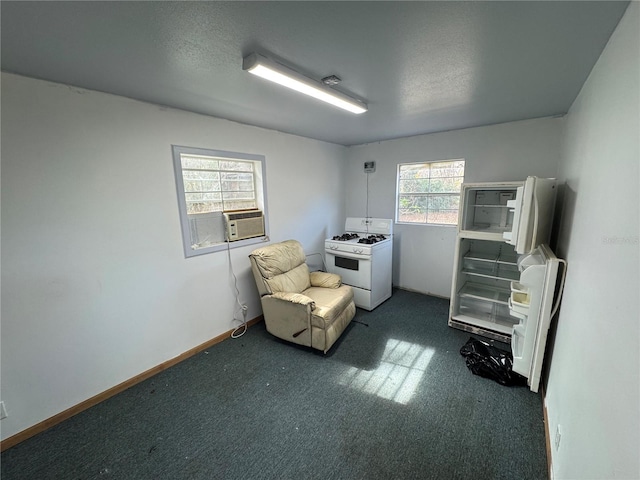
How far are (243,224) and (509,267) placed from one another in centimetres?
320

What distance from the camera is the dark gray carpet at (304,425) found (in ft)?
4.96

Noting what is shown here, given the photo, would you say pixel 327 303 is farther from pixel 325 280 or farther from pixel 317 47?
pixel 317 47

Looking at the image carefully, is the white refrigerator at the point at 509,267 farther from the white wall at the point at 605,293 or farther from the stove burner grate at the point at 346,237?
the stove burner grate at the point at 346,237

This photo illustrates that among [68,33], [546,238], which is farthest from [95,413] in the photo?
[546,238]

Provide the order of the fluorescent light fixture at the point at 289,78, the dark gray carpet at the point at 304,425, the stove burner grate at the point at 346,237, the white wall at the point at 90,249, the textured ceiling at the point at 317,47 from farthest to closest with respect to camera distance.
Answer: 1. the stove burner grate at the point at 346,237
2. the white wall at the point at 90,249
3. the dark gray carpet at the point at 304,425
4. the fluorescent light fixture at the point at 289,78
5. the textured ceiling at the point at 317,47

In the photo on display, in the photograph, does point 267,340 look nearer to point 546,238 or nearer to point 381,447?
point 381,447

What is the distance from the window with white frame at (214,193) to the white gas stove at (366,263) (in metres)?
1.07

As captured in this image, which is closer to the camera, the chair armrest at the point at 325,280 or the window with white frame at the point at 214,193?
the window with white frame at the point at 214,193

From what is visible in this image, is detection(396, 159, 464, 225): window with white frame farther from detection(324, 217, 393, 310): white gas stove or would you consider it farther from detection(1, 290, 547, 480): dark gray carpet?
detection(1, 290, 547, 480): dark gray carpet

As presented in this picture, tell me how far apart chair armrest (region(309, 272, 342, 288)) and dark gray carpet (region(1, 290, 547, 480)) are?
0.83 m

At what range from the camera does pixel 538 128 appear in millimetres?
2801

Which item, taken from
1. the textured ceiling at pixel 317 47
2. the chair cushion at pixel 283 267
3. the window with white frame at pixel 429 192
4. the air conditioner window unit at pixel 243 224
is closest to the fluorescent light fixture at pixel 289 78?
the textured ceiling at pixel 317 47

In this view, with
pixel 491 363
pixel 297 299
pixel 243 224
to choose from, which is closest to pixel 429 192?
pixel 491 363

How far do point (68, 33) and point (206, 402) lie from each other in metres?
2.38
